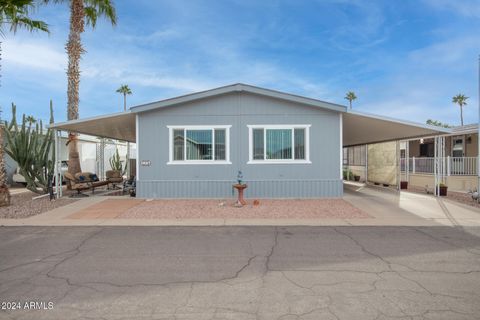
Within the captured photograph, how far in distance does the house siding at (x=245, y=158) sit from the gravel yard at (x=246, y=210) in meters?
0.66

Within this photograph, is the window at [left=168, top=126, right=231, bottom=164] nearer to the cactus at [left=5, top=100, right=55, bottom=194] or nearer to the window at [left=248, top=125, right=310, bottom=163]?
the window at [left=248, top=125, right=310, bottom=163]

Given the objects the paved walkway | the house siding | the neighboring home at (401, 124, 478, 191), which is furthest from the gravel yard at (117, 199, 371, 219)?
the neighboring home at (401, 124, 478, 191)

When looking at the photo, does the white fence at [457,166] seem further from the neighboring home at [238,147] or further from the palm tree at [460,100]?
the palm tree at [460,100]

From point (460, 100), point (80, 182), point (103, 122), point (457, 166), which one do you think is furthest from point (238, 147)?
point (460, 100)

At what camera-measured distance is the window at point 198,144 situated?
39.5ft

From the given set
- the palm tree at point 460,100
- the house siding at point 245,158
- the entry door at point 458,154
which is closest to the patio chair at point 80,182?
the house siding at point 245,158

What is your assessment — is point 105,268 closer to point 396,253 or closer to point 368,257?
point 368,257

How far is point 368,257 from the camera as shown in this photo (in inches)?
205

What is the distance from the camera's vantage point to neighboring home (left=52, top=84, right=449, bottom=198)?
39.3 feet

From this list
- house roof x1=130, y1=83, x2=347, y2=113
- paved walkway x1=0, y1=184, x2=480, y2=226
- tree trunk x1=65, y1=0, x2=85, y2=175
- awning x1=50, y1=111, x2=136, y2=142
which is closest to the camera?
paved walkway x1=0, y1=184, x2=480, y2=226

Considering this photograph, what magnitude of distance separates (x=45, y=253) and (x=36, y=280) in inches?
55.7

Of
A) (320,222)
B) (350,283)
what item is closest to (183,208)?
(320,222)

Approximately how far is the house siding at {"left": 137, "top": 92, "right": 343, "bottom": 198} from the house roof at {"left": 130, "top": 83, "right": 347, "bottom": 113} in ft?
1.04

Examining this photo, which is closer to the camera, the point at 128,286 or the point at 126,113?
the point at 128,286
